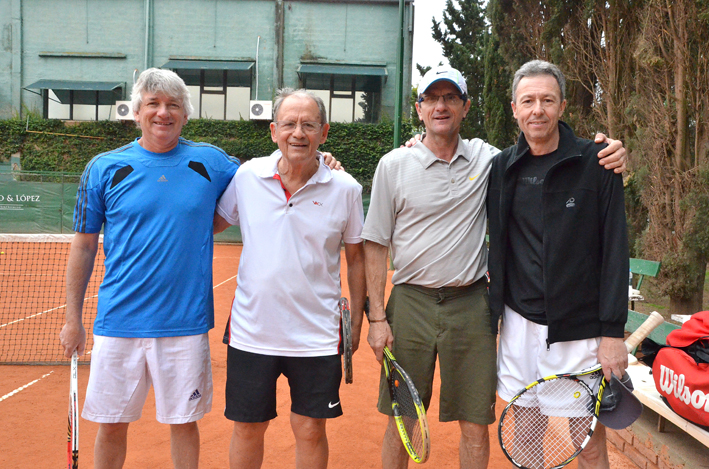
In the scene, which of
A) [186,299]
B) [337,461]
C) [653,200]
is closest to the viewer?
[186,299]

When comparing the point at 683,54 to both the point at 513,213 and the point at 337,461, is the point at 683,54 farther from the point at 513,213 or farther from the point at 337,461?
the point at 337,461

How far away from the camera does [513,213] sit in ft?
8.80


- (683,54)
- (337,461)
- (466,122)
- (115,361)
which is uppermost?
(466,122)

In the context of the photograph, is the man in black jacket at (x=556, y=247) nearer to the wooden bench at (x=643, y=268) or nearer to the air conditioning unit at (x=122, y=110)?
the wooden bench at (x=643, y=268)

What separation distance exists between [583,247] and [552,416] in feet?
2.85

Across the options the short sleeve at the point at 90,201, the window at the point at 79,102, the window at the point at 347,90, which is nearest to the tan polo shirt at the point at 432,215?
the short sleeve at the point at 90,201

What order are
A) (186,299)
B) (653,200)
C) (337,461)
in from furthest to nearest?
(653,200) < (337,461) < (186,299)

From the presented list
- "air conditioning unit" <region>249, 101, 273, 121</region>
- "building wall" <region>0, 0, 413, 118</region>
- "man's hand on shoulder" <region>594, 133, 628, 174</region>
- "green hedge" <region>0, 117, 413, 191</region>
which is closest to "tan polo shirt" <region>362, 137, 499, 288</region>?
"man's hand on shoulder" <region>594, 133, 628, 174</region>

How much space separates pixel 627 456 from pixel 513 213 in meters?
2.29

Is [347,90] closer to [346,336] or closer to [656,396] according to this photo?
[656,396]

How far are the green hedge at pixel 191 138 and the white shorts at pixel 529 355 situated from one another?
19277mm

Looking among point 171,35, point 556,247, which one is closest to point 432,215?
point 556,247

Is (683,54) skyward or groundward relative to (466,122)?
groundward

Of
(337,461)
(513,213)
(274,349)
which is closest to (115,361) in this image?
(274,349)
